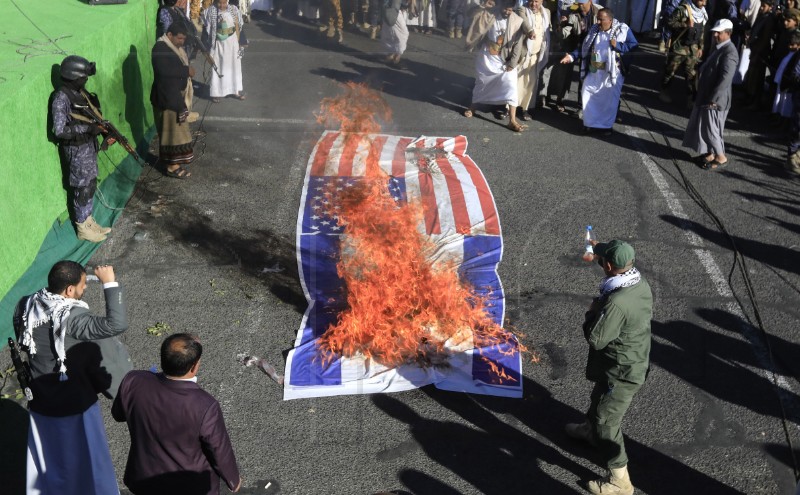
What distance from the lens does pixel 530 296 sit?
7.43 meters

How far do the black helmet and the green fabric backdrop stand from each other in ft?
0.74

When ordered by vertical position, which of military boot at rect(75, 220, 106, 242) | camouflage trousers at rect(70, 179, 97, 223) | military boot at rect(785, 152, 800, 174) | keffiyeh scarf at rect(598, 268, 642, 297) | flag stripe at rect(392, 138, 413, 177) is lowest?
military boot at rect(75, 220, 106, 242)

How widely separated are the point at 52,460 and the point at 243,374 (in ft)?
5.92

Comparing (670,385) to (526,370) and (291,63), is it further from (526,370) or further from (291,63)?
(291,63)

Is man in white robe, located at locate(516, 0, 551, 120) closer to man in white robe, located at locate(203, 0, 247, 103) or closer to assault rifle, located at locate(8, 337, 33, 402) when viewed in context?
man in white robe, located at locate(203, 0, 247, 103)

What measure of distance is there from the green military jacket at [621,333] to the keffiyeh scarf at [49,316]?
319 centimetres

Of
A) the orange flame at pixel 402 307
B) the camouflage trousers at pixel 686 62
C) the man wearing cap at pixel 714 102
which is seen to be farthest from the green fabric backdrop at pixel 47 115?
the camouflage trousers at pixel 686 62

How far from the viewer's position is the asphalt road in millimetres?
5500

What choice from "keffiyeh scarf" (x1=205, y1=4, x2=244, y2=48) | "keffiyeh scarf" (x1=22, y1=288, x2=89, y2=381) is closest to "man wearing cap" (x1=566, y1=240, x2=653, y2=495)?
"keffiyeh scarf" (x1=22, y1=288, x2=89, y2=381)

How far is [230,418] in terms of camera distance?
19.1 ft

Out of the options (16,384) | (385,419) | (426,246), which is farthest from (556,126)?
(16,384)

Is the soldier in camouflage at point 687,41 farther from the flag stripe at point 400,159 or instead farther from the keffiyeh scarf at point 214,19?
the keffiyeh scarf at point 214,19

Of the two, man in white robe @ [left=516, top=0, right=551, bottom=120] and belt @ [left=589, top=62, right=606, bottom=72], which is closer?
man in white robe @ [left=516, top=0, right=551, bottom=120]

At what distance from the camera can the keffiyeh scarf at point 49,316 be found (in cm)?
438
